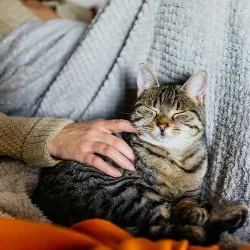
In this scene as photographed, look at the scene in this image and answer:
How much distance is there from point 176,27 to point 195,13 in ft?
0.22

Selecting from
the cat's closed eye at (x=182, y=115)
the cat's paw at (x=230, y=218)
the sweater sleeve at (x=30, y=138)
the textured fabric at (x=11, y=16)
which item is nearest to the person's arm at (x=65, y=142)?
the sweater sleeve at (x=30, y=138)

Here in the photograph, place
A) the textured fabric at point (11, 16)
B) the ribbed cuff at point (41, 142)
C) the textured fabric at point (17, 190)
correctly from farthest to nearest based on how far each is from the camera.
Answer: the textured fabric at point (11, 16) → the ribbed cuff at point (41, 142) → the textured fabric at point (17, 190)

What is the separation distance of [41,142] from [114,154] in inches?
8.0

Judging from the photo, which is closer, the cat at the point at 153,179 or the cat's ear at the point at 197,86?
the cat at the point at 153,179

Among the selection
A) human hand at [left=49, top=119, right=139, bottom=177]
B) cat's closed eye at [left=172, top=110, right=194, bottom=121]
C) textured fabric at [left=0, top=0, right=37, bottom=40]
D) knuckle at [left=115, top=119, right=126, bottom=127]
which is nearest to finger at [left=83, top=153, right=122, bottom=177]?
human hand at [left=49, top=119, right=139, bottom=177]

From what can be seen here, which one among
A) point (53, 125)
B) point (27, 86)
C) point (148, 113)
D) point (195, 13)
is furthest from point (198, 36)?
point (27, 86)

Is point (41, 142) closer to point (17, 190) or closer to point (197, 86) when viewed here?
point (17, 190)

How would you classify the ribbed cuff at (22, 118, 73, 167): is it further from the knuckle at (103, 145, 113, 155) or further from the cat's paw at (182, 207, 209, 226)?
the cat's paw at (182, 207, 209, 226)

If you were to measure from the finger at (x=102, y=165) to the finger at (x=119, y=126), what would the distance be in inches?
3.8

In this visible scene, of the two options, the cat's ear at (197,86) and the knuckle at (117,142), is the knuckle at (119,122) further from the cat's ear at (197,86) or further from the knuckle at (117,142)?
the cat's ear at (197,86)

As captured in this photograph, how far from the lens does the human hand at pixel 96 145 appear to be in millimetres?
1133

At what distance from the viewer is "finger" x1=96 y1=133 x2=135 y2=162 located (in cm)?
115

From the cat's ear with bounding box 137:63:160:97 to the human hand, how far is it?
12cm

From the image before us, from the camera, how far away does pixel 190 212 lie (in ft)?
3.35
